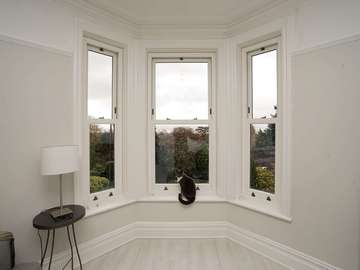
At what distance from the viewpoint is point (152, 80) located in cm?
276

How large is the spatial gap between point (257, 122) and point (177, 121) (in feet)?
3.32

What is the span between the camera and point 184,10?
7.62ft

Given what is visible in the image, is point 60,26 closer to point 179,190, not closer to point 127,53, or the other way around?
point 127,53

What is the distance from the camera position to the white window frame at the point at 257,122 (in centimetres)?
223

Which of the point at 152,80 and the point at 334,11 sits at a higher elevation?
the point at 334,11

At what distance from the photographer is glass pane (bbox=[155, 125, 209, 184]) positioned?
2.76 metres

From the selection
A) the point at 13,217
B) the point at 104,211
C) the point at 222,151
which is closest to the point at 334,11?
the point at 222,151

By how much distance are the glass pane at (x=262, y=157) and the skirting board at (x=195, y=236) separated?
0.59 m

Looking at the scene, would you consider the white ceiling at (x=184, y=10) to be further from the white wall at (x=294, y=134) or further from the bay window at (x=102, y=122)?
the bay window at (x=102, y=122)

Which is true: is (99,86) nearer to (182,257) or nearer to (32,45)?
(32,45)

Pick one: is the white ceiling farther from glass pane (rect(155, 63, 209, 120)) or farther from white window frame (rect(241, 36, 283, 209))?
glass pane (rect(155, 63, 209, 120))

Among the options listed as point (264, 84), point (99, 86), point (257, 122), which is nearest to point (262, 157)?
point (257, 122)

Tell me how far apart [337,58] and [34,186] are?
2870 millimetres

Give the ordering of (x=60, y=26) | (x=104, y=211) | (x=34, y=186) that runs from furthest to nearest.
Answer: (x=104, y=211) → (x=60, y=26) → (x=34, y=186)
